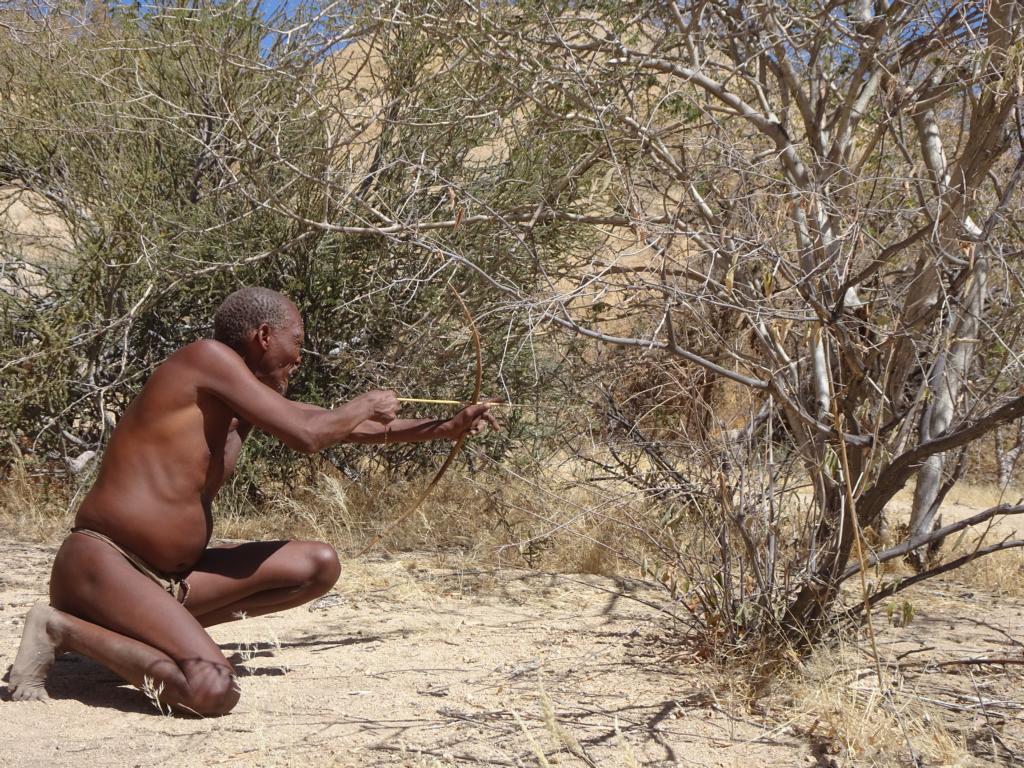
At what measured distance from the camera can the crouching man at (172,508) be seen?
3211 mm

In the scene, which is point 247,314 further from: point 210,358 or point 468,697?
point 468,697

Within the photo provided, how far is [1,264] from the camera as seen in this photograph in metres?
6.43

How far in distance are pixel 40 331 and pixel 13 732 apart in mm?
3486

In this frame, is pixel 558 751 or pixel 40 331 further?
pixel 40 331

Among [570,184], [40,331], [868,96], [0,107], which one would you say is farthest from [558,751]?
[0,107]

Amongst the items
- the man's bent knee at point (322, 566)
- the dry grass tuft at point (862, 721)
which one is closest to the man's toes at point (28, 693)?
the man's bent knee at point (322, 566)

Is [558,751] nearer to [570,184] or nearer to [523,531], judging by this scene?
[523,531]

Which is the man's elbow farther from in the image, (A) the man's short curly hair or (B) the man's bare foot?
(B) the man's bare foot

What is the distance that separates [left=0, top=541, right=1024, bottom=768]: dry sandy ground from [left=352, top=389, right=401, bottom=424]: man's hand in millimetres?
868

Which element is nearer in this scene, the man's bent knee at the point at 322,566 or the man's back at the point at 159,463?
the man's back at the point at 159,463

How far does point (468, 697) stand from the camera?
11.3 ft

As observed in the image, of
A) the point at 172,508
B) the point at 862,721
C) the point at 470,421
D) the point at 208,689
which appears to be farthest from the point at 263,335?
the point at 862,721

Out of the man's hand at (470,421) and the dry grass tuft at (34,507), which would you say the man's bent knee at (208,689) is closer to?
the man's hand at (470,421)

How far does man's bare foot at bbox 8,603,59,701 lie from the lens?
3.25 metres
